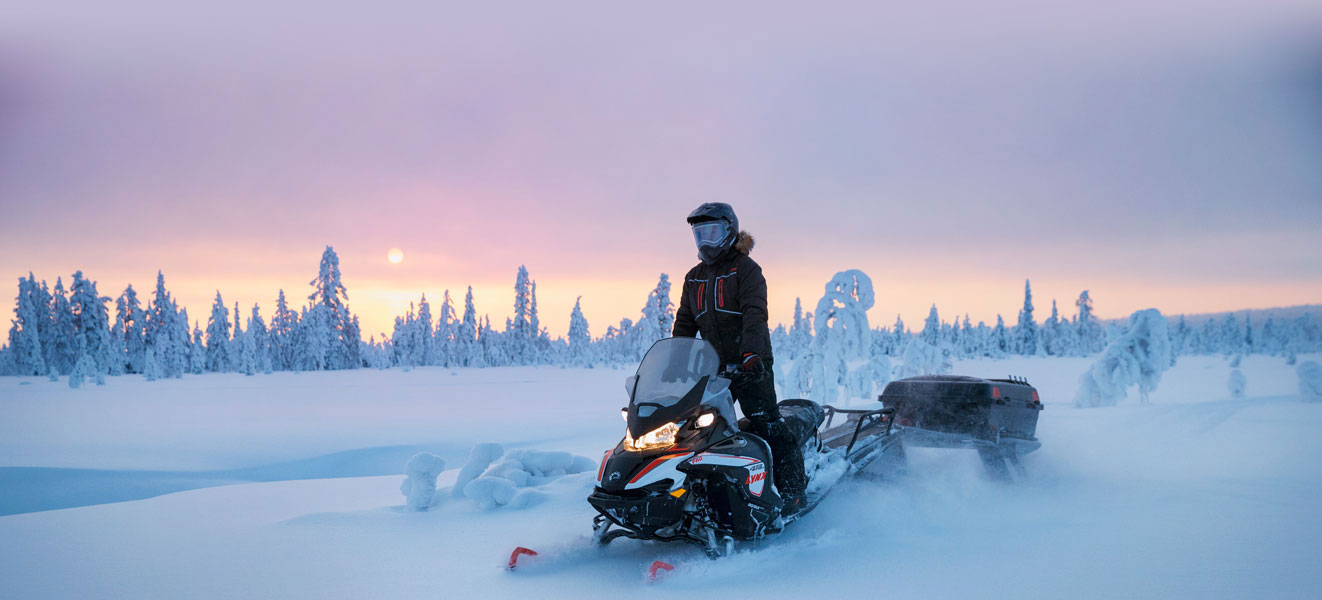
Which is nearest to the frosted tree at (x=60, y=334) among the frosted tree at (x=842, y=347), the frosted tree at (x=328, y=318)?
the frosted tree at (x=328, y=318)

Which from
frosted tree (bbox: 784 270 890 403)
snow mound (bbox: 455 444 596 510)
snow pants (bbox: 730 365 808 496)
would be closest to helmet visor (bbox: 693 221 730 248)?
snow pants (bbox: 730 365 808 496)

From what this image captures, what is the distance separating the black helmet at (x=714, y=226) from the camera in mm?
5090

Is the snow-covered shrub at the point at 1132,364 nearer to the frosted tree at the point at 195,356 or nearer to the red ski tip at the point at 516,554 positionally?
the red ski tip at the point at 516,554

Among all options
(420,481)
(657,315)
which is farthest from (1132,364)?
(657,315)

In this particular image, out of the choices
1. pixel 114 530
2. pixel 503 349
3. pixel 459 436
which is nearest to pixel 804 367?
pixel 459 436

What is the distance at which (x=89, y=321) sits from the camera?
5284 cm

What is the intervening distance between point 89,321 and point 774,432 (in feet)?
224

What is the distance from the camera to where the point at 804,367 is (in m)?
20.4

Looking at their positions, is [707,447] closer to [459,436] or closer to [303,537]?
[303,537]

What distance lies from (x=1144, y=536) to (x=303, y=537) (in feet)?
22.7

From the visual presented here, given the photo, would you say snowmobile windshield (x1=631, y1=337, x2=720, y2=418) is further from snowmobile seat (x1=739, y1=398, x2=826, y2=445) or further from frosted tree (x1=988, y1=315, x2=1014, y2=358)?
frosted tree (x1=988, y1=315, x2=1014, y2=358)

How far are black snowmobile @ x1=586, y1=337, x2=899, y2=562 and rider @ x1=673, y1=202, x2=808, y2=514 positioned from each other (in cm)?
19

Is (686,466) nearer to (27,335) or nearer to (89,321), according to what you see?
(89,321)

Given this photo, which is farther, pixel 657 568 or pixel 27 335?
pixel 27 335
